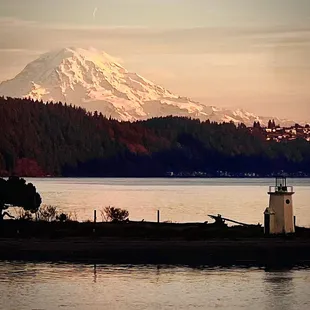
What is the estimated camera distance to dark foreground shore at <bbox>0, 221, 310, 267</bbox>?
45.9 metres

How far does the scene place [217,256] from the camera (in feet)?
154

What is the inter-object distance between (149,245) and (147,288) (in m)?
11.9

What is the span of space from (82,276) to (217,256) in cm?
858

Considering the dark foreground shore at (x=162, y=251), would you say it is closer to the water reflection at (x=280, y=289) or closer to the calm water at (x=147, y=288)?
the calm water at (x=147, y=288)

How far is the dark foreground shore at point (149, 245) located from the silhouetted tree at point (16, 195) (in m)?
1.35

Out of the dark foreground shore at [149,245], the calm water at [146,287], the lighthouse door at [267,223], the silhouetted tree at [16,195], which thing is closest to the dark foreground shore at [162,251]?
the dark foreground shore at [149,245]

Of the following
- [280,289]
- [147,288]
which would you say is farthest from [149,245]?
[280,289]

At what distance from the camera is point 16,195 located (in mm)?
55812

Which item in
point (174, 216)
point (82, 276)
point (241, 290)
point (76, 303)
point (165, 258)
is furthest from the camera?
point (174, 216)

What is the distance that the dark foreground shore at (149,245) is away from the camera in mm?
45875

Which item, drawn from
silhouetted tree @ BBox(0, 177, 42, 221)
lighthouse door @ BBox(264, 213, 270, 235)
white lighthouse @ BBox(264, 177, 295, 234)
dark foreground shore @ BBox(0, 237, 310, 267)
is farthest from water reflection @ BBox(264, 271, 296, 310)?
silhouetted tree @ BBox(0, 177, 42, 221)

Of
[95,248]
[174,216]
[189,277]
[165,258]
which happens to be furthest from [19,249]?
[174,216]

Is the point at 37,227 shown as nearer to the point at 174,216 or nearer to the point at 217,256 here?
the point at 217,256

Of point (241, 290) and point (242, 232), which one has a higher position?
point (242, 232)
